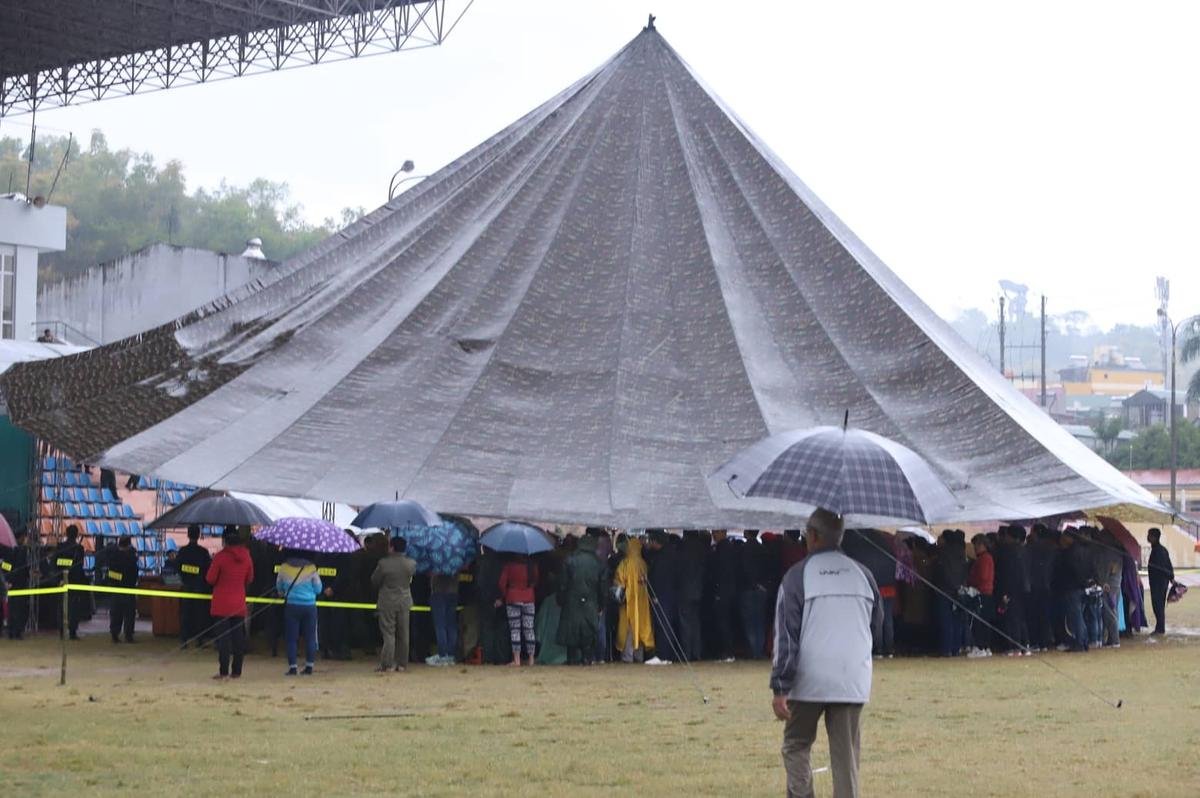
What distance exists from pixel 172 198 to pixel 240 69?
7540cm

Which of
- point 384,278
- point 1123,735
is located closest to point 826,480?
point 1123,735

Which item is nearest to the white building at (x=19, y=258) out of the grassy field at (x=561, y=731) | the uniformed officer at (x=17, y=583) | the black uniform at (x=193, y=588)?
the uniformed officer at (x=17, y=583)

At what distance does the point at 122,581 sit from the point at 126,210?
93.6m

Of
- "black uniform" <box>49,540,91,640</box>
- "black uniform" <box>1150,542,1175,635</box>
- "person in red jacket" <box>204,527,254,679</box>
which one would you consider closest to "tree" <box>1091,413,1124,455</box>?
"black uniform" <box>1150,542,1175,635</box>

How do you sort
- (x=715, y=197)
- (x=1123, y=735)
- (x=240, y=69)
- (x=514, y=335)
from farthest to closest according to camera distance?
(x=240, y=69) → (x=715, y=197) → (x=514, y=335) → (x=1123, y=735)

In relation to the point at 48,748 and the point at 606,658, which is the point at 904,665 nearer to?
the point at 606,658

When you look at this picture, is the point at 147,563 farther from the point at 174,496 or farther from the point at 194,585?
the point at 194,585

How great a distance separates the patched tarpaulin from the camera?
18047 millimetres

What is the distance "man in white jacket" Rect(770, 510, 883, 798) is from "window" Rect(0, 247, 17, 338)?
36733 millimetres

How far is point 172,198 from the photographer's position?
113 m

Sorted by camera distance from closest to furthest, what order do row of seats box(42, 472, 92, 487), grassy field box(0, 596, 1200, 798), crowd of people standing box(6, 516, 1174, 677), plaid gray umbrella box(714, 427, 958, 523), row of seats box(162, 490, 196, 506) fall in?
plaid gray umbrella box(714, 427, 958, 523), grassy field box(0, 596, 1200, 798), crowd of people standing box(6, 516, 1174, 677), row of seats box(42, 472, 92, 487), row of seats box(162, 490, 196, 506)

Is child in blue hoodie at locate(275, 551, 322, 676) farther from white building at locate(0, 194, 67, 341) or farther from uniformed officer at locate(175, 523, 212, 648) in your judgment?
white building at locate(0, 194, 67, 341)

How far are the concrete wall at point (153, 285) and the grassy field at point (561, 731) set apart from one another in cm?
3402

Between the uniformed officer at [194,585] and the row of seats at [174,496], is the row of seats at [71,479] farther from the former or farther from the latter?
the uniformed officer at [194,585]
